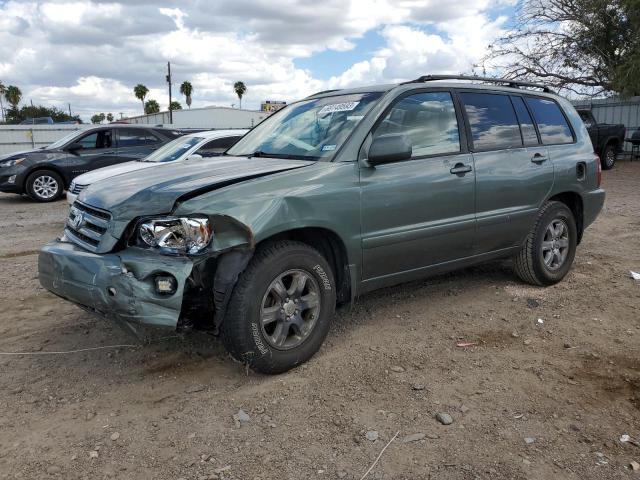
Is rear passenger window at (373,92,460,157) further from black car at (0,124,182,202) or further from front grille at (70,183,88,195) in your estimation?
black car at (0,124,182,202)

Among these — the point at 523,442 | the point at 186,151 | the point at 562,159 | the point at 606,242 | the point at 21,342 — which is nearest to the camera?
the point at 523,442

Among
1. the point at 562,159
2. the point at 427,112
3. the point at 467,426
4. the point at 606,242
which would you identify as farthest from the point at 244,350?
the point at 606,242

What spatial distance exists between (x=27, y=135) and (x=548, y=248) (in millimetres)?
24585

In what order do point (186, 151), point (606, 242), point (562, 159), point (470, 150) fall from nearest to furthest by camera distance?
point (470, 150) → point (562, 159) → point (606, 242) → point (186, 151)

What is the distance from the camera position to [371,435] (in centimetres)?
287

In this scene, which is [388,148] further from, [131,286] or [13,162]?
[13,162]

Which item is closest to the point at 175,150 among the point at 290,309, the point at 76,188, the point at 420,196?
the point at 76,188

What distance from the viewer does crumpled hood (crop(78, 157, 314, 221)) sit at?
10.6ft

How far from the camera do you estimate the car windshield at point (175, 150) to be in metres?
8.87

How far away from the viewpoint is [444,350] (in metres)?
3.92

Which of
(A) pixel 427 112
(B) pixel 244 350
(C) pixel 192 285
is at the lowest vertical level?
(B) pixel 244 350

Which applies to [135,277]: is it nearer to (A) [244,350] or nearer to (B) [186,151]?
(A) [244,350]

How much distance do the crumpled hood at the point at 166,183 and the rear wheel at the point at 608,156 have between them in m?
17.6

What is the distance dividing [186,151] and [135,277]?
6.07 m
